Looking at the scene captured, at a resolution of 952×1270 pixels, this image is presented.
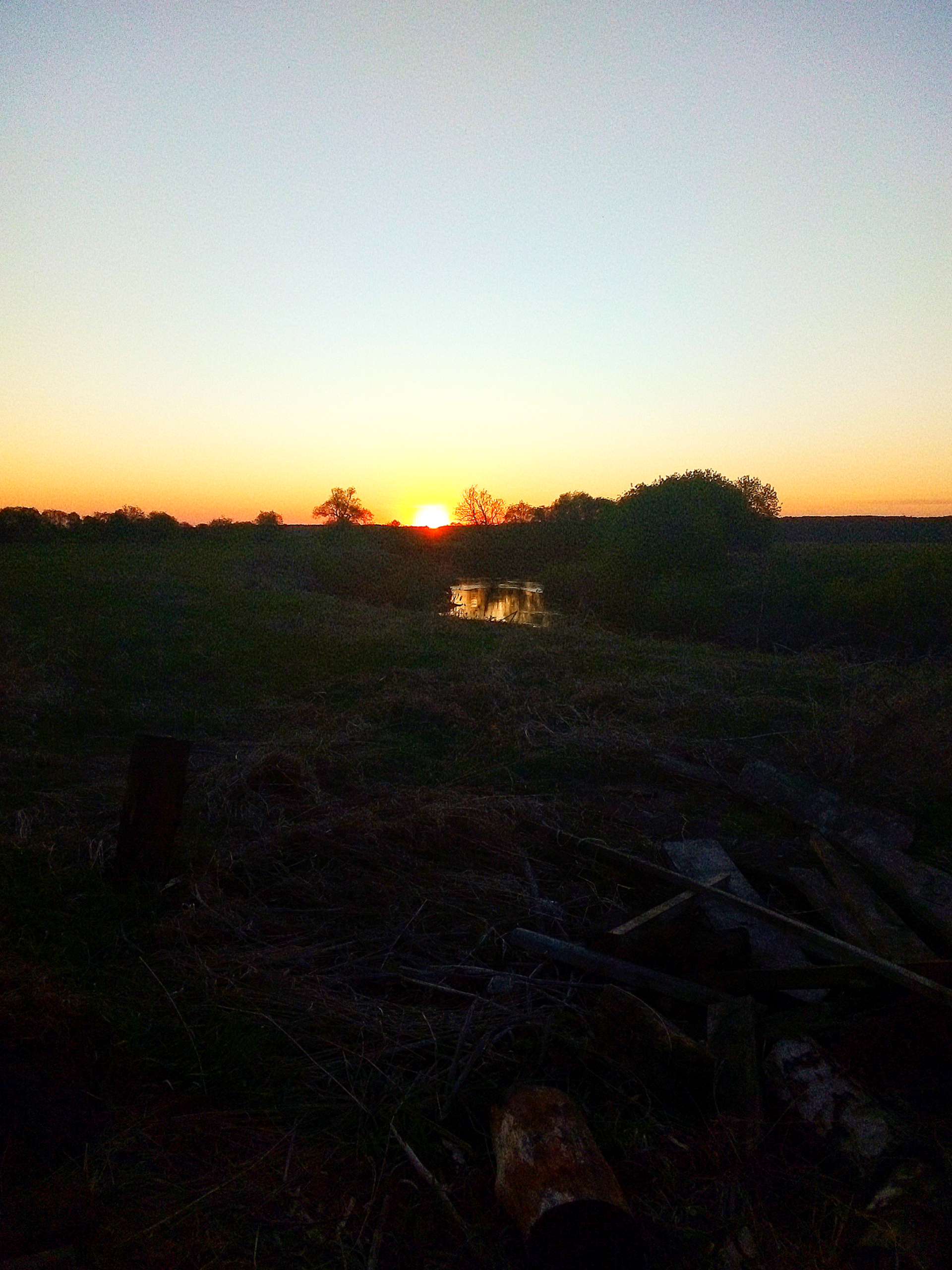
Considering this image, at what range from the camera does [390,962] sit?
12.8 feet

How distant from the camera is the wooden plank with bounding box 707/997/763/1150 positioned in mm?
2764

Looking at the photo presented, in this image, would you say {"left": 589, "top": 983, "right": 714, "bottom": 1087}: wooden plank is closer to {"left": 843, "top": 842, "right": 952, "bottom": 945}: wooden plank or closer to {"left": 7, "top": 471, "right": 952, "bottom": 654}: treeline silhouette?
{"left": 843, "top": 842, "right": 952, "bottom": 945}: wooden plank

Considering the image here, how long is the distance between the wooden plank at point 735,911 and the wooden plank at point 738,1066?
48cm

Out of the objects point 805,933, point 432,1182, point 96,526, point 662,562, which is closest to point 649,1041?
point 432,1182

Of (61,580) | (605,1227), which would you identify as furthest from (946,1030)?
(61,580)

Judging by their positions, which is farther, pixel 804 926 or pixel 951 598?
pixel 951 598

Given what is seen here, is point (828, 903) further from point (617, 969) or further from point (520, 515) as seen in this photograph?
point (520, 515)

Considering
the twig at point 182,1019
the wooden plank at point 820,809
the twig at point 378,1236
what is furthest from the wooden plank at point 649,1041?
the wooden plank at point 820,809

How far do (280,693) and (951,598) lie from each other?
15.8m

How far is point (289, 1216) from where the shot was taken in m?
2.45

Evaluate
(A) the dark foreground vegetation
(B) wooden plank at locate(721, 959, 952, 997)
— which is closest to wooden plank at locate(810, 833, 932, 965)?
(B) wooden plank at locate(721, 959, 952, 997)

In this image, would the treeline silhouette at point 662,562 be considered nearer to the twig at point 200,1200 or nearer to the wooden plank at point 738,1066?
the wooden plank at point 738,1066

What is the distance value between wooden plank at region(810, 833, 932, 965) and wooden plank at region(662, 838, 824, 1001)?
1.22ft

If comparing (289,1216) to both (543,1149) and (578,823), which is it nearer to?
(543,1149)
